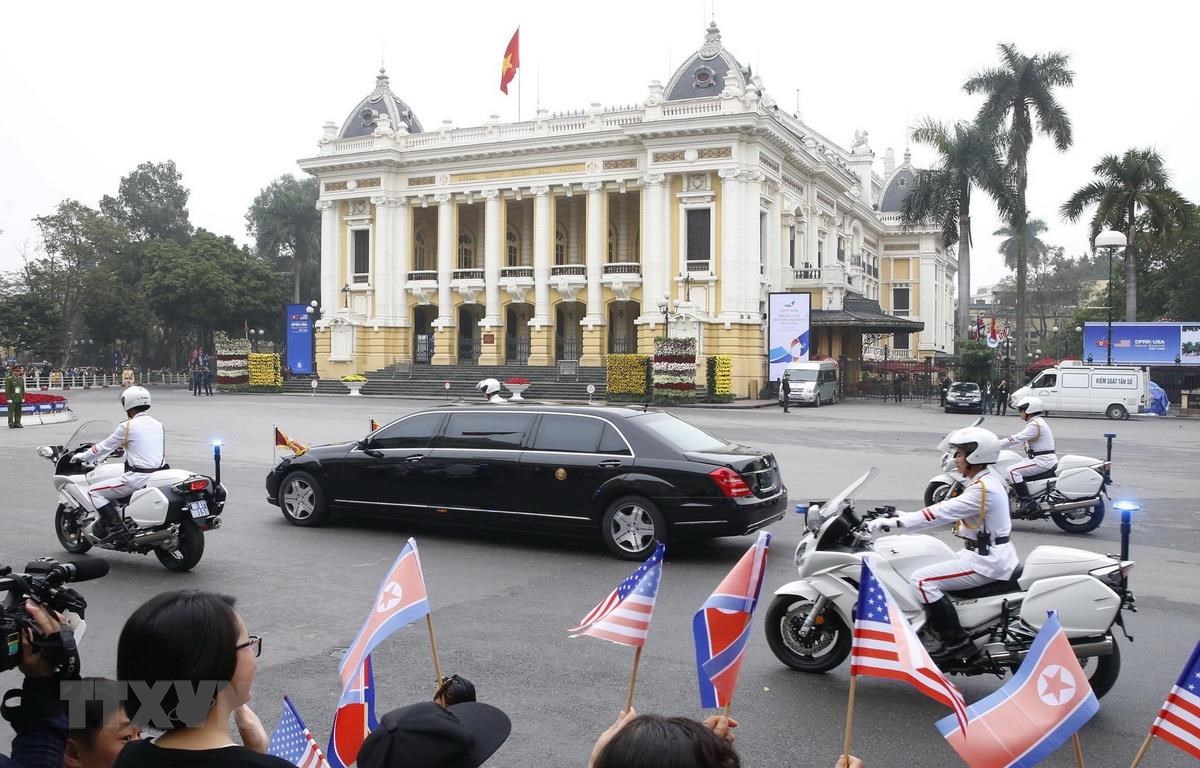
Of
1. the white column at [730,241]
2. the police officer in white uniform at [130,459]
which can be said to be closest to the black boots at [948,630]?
the police officer in white uniform at [130,459]

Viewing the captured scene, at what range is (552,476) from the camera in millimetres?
9594

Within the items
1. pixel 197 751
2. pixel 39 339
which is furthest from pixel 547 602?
pixel 39 339

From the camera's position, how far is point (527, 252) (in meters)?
55.4

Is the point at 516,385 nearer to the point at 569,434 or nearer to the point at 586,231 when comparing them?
the point at 586,231

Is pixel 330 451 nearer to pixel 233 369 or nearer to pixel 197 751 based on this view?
pixel 197 751

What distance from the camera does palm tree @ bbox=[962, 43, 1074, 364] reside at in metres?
41.0

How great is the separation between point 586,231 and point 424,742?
5055cm

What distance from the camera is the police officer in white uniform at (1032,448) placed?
11.5m

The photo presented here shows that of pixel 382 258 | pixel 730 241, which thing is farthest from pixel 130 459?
pixel 382 258

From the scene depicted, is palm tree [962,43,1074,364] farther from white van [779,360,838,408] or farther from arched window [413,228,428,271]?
arched window [413,228,428,271]

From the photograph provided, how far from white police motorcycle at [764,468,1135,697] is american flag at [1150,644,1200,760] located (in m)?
1.98

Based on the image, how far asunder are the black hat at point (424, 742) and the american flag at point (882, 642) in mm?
1647

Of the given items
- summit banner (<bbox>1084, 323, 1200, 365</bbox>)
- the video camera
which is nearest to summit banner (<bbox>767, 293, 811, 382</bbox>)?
summit banner (<bbox>1084, 323, 1200, 365</bbox>)

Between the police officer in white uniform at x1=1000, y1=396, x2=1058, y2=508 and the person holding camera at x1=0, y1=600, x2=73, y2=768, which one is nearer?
the person holding camera at x1=0, y1=600, x2=73, y2=768
